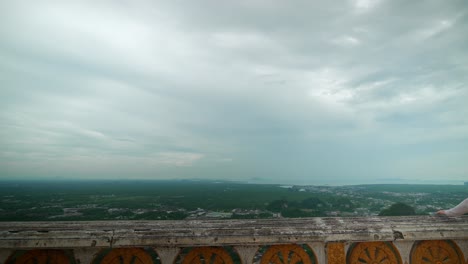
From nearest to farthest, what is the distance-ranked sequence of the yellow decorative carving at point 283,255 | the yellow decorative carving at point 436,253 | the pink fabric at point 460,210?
1. the yellow decorative carving at point 283,255
2. the yellow decorative carving at point 436,253
3. the pink fabric at point 460,210

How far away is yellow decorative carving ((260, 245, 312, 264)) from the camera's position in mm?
2879

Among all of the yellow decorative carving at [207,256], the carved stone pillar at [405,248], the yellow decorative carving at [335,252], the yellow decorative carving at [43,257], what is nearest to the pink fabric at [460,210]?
the carved stone pillar at [405,248]

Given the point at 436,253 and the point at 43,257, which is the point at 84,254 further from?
the point at 436,253

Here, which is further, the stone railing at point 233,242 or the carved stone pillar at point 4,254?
the stone railing at point 233,242

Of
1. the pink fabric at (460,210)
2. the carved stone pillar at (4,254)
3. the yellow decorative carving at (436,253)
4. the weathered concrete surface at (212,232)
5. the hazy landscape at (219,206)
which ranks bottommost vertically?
the hazy landscape at (219,206)

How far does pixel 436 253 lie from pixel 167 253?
3375 millimetres

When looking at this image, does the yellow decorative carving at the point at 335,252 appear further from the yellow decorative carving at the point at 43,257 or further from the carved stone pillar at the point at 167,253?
the yellow decorative carving at the point at 43,257

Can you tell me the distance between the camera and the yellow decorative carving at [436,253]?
2.99m

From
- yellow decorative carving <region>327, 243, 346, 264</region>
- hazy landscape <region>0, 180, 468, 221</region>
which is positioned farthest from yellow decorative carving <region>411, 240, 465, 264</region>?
hazy landscape <region>0, 180, 468, 221</region>

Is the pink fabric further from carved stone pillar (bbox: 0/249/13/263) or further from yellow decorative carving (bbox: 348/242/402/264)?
carved stone pillar (bbox: 0/249/13/263)

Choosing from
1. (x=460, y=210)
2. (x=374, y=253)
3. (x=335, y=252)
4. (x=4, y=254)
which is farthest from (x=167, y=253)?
(x=460, y=210)

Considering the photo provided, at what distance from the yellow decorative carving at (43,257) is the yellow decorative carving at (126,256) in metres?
0.45

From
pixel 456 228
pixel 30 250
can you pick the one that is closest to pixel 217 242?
pixel 30 250

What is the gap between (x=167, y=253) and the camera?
2.79 m
